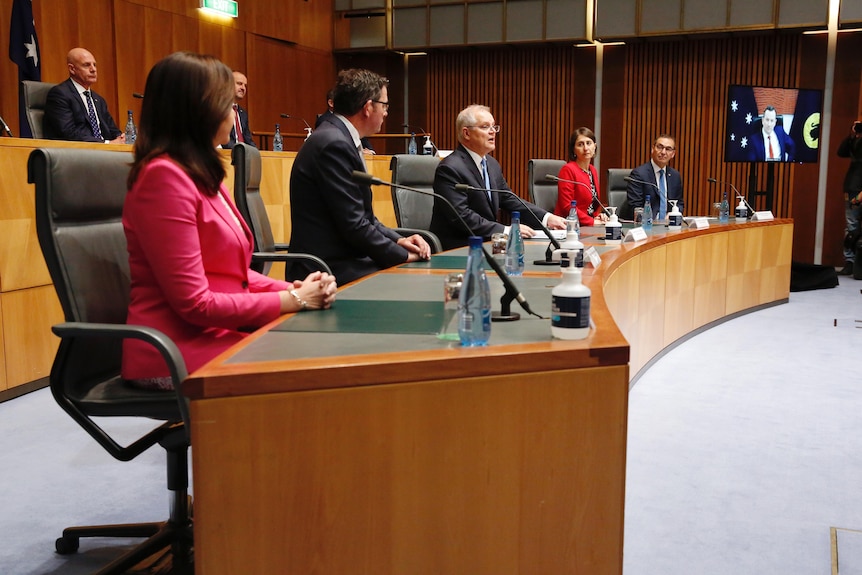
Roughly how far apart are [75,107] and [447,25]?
15.7 ft

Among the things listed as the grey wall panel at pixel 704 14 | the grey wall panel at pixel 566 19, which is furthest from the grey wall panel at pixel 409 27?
the grey wall panel at pixel 704 14

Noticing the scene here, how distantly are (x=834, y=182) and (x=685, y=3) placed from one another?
248cm

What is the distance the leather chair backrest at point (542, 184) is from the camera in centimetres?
543

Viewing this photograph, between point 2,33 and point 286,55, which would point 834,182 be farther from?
point 2,33

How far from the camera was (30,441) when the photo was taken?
2.95 meters

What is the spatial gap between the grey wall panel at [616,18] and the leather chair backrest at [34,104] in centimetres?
548

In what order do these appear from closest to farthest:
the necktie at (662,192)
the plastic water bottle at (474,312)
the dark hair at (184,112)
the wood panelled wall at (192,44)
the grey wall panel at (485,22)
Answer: the plastic water bottle at (474,312), the dark hair at (184,112), the necktie at (662,192), the wood panelled wall at (192,44), the grey wall panel at (485,22)

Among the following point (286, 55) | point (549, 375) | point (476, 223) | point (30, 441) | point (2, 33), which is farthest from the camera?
point (286, 55)

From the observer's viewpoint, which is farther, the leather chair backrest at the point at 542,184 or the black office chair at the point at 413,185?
the leather chair backrest at the point at 542,184

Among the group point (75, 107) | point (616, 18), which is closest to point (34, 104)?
point (75, 107)

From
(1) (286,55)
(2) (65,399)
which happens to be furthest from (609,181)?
(2) (65,399)

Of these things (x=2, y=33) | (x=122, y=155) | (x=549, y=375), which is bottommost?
(x=549, y=375)

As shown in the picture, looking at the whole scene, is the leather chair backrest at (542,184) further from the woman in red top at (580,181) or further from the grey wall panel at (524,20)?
the grey wall panel at (524,20)

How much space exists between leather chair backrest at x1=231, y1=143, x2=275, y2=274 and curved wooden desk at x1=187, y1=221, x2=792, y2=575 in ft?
4.82
